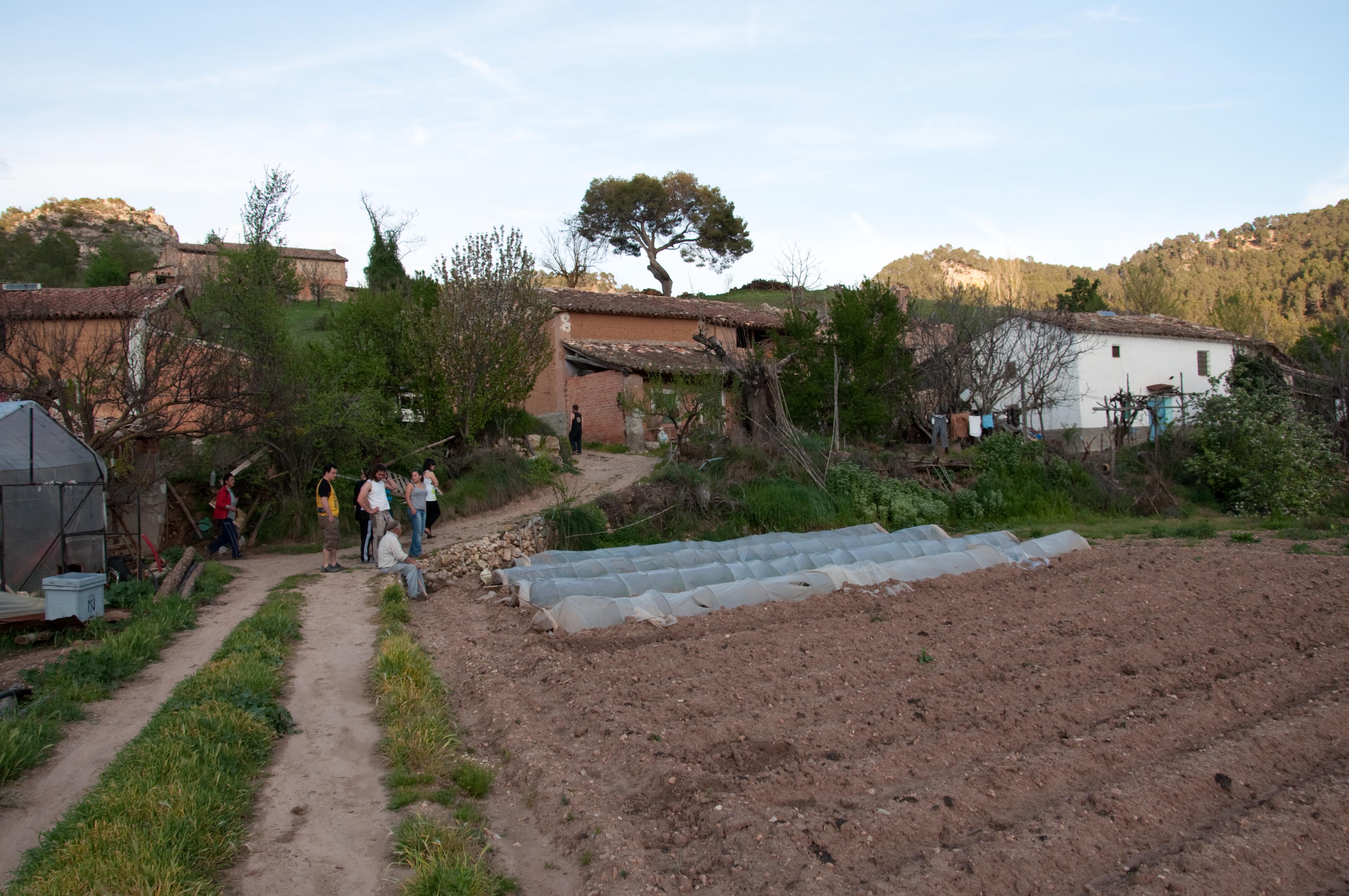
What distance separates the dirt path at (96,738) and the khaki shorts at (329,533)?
5.71 ft

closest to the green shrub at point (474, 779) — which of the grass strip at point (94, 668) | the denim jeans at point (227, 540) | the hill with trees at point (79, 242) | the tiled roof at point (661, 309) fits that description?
the grass strip at point (94, 668)

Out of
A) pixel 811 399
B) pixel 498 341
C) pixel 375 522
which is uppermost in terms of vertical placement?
pixel 498 341

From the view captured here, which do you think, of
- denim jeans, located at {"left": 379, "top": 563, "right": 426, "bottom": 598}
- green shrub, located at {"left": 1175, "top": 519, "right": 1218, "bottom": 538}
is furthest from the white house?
denim jeans, located at {"left": 379, "top": 563, "right": 426, "bottom": 598}

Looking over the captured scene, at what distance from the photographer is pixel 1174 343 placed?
3253 cm

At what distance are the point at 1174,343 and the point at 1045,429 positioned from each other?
23.4 feet

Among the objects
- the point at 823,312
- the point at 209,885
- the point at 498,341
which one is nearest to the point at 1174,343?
the point at 823,312

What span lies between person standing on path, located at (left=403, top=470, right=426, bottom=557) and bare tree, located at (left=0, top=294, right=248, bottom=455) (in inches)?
122

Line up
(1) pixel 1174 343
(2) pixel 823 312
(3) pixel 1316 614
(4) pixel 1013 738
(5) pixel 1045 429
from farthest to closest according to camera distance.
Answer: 1. (1) pixel 1174 343
2. (5) pixel 1045 429
3. (2) pixel 823 312
4. (3) pixel 1316 614
5. (4) pixel 1013 738

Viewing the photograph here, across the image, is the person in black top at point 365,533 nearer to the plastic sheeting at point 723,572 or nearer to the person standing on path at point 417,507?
the person standing on path at point 417,507

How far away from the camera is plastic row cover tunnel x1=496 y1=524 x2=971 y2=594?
11336 millimetres

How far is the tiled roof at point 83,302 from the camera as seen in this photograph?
13.1 meters

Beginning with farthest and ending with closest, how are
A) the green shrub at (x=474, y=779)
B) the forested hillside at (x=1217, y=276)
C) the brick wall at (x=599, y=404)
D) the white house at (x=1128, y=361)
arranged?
the forested hillside at (x=1217, y=276) → the white house at (x=1128, y=361) → the brick wall at (x=599, y=404) → the green shrub at (x=474, y=779)

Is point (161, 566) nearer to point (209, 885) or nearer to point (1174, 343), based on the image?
point (209, 885)

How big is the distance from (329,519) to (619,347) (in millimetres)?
15927
